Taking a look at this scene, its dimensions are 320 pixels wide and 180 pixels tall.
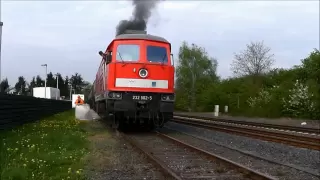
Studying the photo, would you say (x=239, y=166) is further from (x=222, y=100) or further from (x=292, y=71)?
(x=222, y=100)

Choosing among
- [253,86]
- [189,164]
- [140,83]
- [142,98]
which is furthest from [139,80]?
[253,86]

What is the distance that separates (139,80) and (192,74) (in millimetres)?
57943

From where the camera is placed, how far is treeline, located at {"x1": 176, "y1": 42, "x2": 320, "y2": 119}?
34.8 metres

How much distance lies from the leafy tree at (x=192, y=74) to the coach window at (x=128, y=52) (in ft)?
165

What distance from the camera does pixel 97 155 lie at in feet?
32.9

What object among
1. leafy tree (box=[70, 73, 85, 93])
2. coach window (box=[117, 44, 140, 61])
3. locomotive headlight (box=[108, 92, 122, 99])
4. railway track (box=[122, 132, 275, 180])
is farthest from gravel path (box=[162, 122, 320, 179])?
leafy tree (box=[70, 73, 85, 93])

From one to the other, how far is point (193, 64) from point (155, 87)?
2412 inches

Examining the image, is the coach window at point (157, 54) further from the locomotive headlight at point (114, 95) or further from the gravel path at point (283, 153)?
the gravel path at point (283, 153)

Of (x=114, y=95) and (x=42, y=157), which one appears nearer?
(x=42, y=157)

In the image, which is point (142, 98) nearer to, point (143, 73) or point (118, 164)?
point (143, 73)

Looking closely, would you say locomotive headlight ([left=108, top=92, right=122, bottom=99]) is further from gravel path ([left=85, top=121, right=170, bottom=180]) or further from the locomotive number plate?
gravel path ([left=85, top=121, right=170, bottom=180])

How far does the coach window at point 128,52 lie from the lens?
1514cm

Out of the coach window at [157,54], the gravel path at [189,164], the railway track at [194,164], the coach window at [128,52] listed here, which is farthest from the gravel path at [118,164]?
the coach window at [157,54]

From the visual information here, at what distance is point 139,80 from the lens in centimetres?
1488
